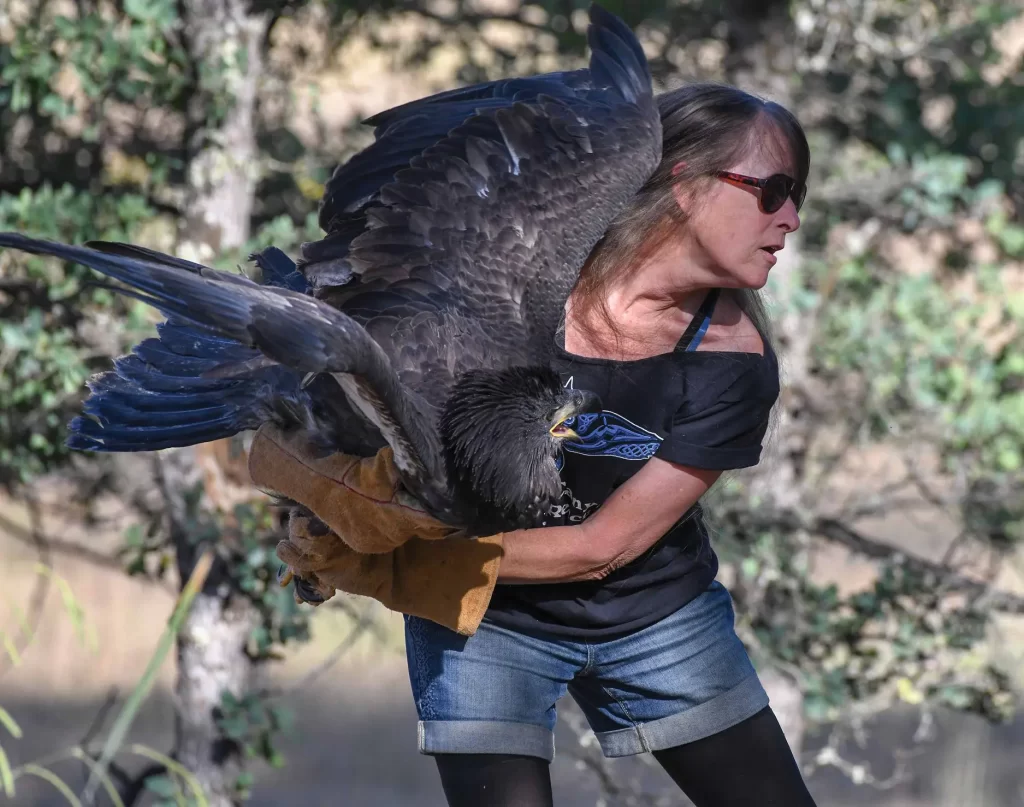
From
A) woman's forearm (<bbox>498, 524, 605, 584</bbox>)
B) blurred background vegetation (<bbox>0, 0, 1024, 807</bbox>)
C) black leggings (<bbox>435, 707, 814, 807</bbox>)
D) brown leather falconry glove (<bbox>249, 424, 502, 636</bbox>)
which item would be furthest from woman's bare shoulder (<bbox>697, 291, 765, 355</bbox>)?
blurred background vegetation (<bbox>0, 0, 1024, 807</bbox>)

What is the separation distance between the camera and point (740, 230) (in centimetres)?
254

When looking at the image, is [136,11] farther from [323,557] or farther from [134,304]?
[323,557]

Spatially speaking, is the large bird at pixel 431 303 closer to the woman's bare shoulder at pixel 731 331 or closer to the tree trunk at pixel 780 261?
the woman's bare shoulder at pixel 731 331

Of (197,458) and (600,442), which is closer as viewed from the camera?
(600,442)

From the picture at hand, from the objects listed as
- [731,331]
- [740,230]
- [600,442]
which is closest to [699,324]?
[731,331]

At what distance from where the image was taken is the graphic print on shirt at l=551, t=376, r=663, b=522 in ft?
8.18

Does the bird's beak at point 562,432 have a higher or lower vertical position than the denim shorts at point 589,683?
higher

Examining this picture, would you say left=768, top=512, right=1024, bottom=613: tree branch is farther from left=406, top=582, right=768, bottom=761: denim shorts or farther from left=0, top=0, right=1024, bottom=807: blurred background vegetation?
left=406, top=582, right=768, bottom=761: denim shorts

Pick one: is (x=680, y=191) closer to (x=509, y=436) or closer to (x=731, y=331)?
(x=731, y=331)

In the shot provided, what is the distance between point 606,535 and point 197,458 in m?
2.19

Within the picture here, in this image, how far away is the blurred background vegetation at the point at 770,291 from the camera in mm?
4230

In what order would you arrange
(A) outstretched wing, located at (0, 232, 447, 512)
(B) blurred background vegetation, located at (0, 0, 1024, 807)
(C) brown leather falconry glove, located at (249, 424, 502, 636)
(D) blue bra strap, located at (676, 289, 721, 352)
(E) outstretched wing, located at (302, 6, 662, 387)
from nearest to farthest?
(A) outstretched wing, located at (0, 232, 447, 512) < (C) brown leather falconry glove, located at (249, 424, 502, 636) < (D) blue bra strap, located at (676, 289, 721, 352) < (E) outstretched wing, located at (302, 6, 662, 387) < (B) blurred background vegetation, located at (0, 0, 1024, 807)

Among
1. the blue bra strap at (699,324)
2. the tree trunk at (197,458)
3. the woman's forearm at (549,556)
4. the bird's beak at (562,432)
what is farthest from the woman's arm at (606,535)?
the tree trunk at (197,458)

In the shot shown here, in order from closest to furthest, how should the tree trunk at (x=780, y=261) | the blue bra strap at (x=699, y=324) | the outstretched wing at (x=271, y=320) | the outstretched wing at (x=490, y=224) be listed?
1. the outstretched wing at (x=271, y=320)
2. the blue bra strap at (x=699, y=324)
3. the outstretched wing at (x=490, y=224)
4. the tree trunk at (x=780, y=261)
